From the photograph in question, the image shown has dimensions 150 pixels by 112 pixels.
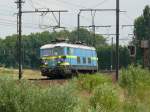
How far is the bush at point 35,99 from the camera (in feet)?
40.3

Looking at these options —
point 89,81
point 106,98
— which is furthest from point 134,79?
point 106,98

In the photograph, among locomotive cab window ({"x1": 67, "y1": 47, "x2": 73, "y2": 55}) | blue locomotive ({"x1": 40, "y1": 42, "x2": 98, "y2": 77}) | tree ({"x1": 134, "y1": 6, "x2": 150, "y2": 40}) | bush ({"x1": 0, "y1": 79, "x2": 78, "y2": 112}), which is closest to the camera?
bush ({"x1": 0, "y1": 79, "x2": 78, "y2": 112})

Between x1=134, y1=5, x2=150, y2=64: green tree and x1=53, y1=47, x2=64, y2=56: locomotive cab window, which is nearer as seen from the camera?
x1=53, y1=47, x2=64, y2=56: locomotive cab window

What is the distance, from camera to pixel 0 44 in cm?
14150

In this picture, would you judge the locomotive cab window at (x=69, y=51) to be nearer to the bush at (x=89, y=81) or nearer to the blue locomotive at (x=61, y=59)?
the blue locomotive at (x=61, y=59)

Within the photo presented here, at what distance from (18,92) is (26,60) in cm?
11924

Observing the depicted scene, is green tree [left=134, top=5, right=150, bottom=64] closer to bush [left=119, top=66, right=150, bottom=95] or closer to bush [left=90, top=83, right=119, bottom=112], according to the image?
bush [left=119, top=66, right=150, bottom=95]

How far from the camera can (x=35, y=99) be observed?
1252 centimetres

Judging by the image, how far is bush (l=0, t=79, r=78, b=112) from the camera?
1230 cm

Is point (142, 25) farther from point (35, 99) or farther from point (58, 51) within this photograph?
point (35, 99)

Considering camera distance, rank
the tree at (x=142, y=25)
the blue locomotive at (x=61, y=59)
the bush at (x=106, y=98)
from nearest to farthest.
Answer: the bush at (x=106, y=98) < the blue locomotive at (x=61, y=59) < the tree at (x=142, y=25)

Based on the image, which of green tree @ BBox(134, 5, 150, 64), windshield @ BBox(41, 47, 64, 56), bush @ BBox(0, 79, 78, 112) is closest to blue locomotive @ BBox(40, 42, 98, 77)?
windshield @ BBox(41, 47, 64, 56)

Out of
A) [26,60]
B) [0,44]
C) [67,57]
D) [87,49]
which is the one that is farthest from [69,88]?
[0,44]

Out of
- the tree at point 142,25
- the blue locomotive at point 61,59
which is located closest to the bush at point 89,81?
the blue locomotive at point 61,59
